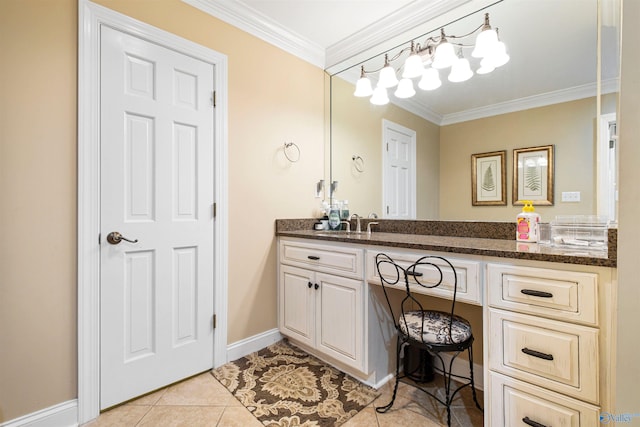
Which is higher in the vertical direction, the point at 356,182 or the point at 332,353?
the point at 356,182

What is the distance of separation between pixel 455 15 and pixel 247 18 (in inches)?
56.0

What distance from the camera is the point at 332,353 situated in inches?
73.4

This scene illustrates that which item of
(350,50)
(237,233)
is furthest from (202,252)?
(350,50)

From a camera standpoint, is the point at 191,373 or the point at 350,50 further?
the point at 350,50

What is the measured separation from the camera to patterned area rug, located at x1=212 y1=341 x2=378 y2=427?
A: 4.89 feet

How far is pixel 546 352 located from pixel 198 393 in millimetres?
1748

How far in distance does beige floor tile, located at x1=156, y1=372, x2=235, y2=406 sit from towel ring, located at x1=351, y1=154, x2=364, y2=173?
6.31 ft

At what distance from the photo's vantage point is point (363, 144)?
2.58 m

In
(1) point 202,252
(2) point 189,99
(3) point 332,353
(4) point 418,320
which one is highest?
(2) point 189,99

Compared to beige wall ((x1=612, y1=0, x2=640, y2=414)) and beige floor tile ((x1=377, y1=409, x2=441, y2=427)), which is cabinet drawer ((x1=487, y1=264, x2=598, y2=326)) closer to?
beige wall ((x1=612, y1=0, x2=640, y2=414))

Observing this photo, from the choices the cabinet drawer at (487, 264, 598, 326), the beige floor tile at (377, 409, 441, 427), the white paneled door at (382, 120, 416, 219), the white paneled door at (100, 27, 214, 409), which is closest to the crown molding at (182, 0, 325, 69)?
the white paneled door at (100, 27, 214, 409)

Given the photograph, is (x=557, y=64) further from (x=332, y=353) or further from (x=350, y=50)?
(x=332, y=353)

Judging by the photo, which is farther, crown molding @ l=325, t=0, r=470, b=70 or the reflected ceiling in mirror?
crown molding @ l=325, t=0, r=470, b=70

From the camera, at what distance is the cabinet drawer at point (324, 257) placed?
1.74m
